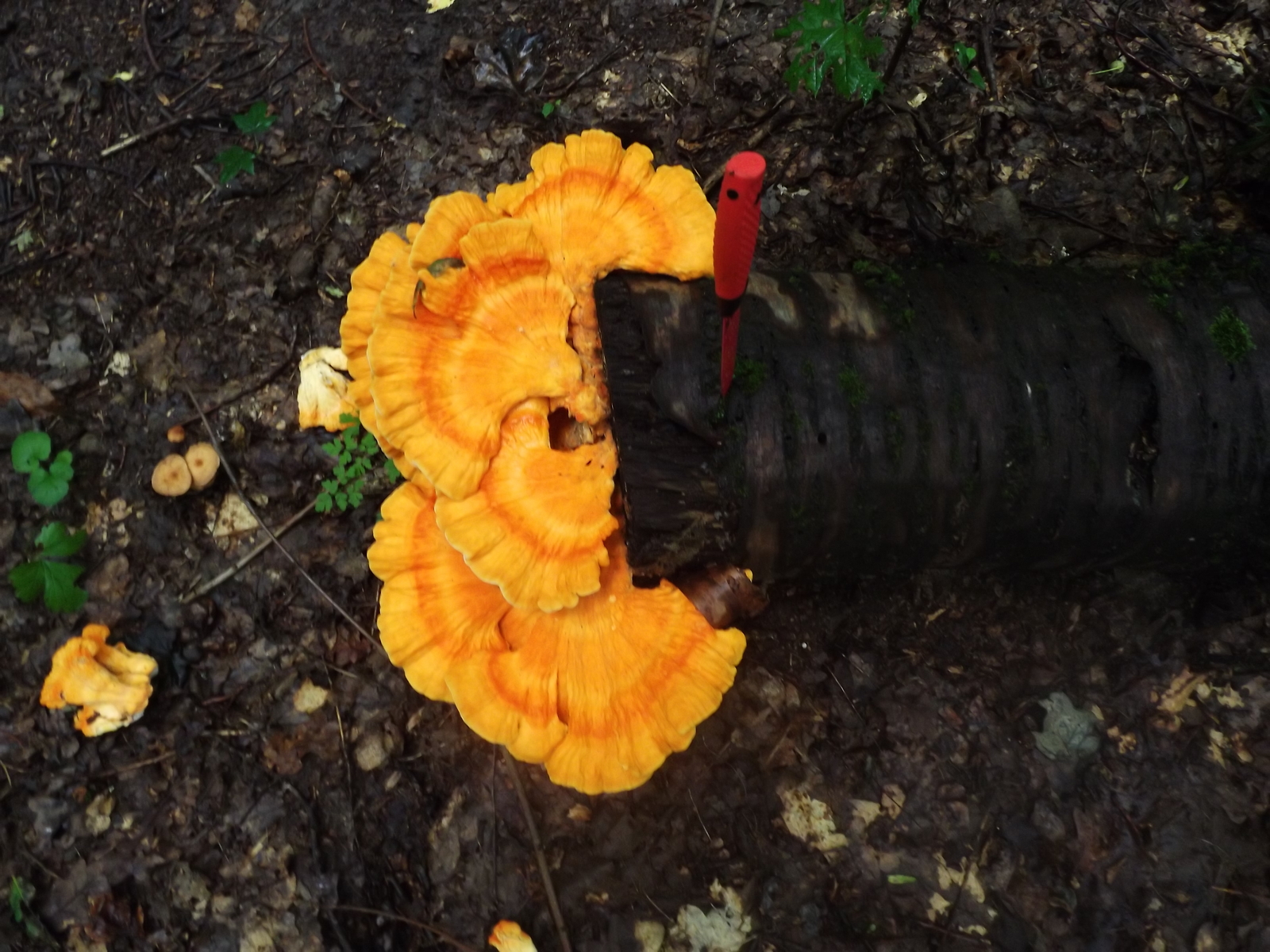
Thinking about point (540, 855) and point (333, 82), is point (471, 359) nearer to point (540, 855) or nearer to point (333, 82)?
point (540, 855)

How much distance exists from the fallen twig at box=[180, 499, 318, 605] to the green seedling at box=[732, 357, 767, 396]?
7.70 feet


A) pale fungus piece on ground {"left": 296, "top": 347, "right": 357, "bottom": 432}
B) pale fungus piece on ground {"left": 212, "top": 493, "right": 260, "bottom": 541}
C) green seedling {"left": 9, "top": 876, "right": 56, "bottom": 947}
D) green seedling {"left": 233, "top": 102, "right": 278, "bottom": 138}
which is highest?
green seedling {"left": 233, "top": 102, "right": 278, "bottom": 138}

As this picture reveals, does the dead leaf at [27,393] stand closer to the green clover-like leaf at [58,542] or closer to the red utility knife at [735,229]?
the green clover-like leaf at [58,542]

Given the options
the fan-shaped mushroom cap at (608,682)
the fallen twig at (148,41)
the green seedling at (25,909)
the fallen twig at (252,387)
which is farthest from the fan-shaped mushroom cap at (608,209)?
the green seedling at (25,909)

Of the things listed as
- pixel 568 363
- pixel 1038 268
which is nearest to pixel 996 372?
pixel 1038 268

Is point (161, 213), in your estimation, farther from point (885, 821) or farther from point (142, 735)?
point (885, 821)

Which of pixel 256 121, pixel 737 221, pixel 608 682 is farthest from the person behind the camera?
pixel 256 121

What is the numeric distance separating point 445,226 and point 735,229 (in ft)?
4.78

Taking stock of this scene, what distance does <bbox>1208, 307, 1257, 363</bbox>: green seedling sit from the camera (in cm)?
288

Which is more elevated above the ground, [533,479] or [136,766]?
[533,479]

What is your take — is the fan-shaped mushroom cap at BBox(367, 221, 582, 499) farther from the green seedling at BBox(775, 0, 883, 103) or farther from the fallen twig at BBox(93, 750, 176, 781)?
the fallen twig at BBox(93, 750, 176, 781)

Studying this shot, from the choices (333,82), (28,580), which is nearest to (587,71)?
(333,82)

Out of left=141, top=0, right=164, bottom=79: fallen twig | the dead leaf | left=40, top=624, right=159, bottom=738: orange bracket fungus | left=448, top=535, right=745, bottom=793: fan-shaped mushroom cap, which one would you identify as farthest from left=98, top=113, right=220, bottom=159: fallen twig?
left=448, top=535, right=745, bottom=793: fan-shaped mushroom cap

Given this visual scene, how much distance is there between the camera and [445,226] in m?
3.05
